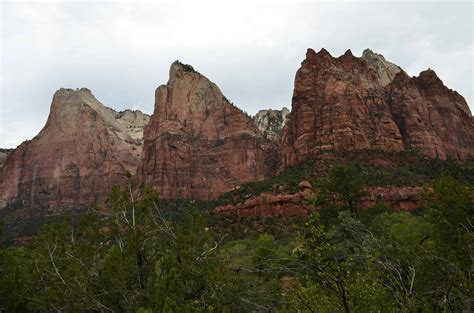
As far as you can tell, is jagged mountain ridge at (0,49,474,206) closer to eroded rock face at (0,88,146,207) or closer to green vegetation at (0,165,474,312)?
eroded rock face at (0,88,146,207)

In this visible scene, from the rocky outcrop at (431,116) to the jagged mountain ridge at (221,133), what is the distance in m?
0.24

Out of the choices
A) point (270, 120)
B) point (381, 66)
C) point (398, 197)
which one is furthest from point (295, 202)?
point (270, 120)

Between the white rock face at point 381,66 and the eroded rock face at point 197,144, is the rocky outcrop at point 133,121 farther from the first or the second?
the white rock face at point 381,66

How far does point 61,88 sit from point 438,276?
5832 inches

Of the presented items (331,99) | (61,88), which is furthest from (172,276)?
(61,88)

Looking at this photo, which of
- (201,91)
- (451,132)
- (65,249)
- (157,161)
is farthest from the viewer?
(201,91)

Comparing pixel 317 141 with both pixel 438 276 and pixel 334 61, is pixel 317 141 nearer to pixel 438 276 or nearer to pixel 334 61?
pixel 334 61

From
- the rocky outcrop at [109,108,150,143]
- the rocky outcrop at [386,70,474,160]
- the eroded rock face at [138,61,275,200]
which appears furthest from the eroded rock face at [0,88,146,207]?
the rocky outcrop at [386,70,474,160]

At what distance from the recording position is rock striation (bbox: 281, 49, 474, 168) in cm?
8012

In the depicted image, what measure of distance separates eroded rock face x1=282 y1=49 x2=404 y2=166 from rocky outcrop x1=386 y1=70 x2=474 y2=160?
412cm

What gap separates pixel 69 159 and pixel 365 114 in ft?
282

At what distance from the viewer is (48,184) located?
5079 inches

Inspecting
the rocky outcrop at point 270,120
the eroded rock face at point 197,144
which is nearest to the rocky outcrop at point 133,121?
the eroded rock face at point 197,144

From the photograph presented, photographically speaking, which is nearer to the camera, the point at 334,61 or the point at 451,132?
the point at 334,61
